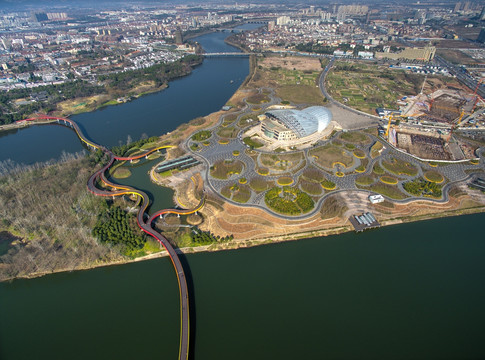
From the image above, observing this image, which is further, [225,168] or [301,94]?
[301,94]

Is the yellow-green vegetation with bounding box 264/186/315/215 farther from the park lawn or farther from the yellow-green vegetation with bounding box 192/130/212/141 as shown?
the park lawn

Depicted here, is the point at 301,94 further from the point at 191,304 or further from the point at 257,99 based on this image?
the point at 191,304

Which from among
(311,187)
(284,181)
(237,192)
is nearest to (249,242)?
(237,192)

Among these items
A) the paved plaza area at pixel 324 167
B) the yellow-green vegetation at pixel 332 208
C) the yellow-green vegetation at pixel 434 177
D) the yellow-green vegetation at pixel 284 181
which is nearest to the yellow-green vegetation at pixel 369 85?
the paved plaza area at pixel 324 167

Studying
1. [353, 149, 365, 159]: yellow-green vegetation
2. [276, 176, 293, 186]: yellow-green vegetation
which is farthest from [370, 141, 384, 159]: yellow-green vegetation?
[276, 176, 293, 186]: yellow-green vegetation

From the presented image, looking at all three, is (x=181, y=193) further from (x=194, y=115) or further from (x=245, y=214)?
(x=194, y=115)

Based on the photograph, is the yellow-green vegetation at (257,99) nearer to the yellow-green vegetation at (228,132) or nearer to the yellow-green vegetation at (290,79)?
the yellow-green vegetation at (290,79)
